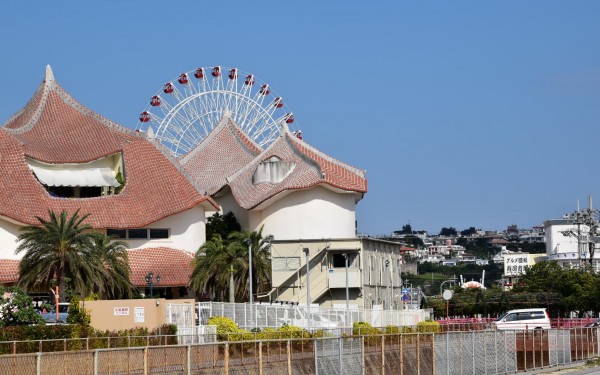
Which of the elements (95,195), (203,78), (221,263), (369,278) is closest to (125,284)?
(221,263)

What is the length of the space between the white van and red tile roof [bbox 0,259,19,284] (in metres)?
36.0

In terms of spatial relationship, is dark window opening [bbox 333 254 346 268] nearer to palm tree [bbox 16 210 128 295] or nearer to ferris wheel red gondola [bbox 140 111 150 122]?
palm tree [bbox 16 210 128 295]

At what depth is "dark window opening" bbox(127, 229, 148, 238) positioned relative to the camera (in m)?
94.2

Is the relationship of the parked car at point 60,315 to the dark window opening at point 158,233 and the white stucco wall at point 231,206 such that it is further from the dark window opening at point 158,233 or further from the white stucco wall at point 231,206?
the white stucco wall at point 231,206

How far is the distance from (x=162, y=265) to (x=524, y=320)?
118 ft

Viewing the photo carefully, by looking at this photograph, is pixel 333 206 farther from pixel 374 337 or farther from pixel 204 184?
pixel 374 337

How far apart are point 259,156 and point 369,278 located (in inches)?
1044

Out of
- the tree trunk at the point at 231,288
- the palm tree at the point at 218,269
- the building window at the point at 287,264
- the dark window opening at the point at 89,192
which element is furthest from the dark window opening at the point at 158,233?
the tree trunk at the point at 231,288

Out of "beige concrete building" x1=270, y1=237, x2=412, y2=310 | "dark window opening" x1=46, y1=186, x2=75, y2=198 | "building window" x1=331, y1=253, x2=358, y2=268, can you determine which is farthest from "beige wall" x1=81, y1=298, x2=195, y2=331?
"dark window opening" x1=46, y1=186, x2=75, y2=198

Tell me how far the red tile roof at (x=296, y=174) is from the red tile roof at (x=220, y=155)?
19.2ft

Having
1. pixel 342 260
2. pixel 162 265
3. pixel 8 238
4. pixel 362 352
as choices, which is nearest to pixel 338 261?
pixel 342 260

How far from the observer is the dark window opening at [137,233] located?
3711 inches

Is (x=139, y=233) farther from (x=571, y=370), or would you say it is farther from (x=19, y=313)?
(x=571, y=370)

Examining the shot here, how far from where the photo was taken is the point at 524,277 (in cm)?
12175
